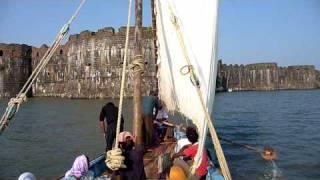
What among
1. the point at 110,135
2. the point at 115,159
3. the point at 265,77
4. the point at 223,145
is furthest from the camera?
the point at 265,77

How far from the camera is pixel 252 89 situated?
98875 mm

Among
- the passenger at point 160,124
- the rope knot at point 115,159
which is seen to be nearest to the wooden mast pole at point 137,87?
the rope knot at point 115,159

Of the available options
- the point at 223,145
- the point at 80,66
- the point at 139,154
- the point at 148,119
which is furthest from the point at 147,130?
the point at 80,66

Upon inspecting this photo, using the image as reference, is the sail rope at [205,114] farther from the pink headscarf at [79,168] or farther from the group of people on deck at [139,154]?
the pink headscarf at [79,168]

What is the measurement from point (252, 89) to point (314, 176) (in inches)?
3396

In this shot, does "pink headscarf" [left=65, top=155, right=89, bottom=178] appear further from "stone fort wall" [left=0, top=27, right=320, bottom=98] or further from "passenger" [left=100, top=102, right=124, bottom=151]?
"stone fort wall" [left=0, top=27, right=320, bottom=98]

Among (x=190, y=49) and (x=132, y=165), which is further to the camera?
(x=190, y=49)

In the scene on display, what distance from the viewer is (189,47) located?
278 inches

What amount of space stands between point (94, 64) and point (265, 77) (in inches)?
1989

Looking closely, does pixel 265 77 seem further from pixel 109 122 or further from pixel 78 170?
pixel 78 170

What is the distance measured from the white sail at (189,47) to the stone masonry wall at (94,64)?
148 ft

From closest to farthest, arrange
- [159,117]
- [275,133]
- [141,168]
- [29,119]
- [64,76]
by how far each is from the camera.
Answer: [141,168]
[159,117]
[275,133]
[29,119]
[64,76]

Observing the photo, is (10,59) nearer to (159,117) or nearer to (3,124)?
(159,117)

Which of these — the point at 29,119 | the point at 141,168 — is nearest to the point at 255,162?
the point at 141,168
